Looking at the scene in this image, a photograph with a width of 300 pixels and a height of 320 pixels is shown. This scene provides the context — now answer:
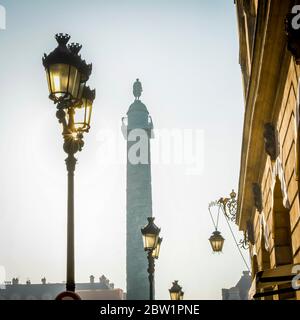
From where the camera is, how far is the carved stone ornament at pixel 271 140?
718 centimetres

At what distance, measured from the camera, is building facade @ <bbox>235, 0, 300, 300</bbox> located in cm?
512

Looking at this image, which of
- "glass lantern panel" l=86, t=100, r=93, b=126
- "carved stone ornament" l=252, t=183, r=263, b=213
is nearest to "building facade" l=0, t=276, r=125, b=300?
"carved stone ornament" l=252, t=183, r=263, b=213

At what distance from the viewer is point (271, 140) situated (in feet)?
23.8

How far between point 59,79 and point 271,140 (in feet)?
10.5

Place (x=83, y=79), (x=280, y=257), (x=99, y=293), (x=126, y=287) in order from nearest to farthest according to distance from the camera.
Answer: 1. (x=83, y=79)
2. (x=280, y=257)
3. (x=126, y=287)
4. (x=99, y=293)

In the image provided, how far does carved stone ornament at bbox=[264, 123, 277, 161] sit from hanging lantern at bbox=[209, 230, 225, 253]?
487 inches

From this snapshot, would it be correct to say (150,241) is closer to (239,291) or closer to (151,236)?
(151,236)

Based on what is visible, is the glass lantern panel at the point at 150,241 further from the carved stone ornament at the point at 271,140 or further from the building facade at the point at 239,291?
the building facade at the point at 239,291

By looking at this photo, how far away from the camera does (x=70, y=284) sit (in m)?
5.61

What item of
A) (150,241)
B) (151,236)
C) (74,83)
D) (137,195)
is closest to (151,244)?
(150,241)
